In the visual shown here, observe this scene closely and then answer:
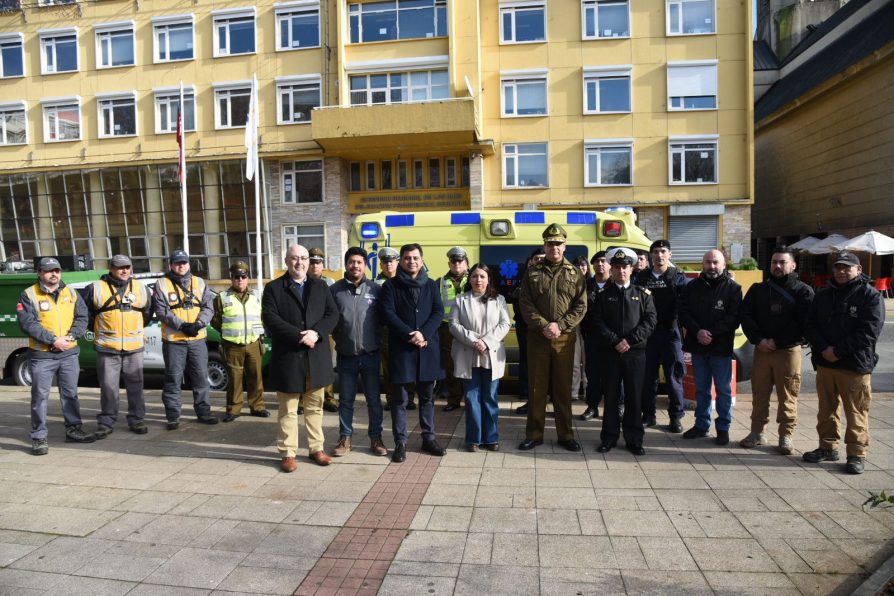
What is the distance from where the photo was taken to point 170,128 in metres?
25.0

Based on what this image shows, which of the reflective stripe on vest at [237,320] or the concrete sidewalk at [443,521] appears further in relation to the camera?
the reflective stripe on vest at [237,320]

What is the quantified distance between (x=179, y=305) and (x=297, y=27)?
20061 mm

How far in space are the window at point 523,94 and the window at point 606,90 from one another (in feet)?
5.35

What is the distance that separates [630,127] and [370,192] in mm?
10003

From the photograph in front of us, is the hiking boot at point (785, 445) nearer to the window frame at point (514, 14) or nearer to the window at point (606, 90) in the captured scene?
the window at point (606, 90)

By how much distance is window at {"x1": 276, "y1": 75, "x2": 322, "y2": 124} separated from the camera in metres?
23.9

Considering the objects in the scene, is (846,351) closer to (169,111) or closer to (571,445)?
(571,445)

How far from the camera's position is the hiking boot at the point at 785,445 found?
19.2 ft

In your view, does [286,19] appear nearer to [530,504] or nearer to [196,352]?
[196,352]

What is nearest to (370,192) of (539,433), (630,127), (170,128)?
(170,128)

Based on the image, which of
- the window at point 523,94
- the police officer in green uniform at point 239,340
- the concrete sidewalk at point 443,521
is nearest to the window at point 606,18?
the window at point 523,94

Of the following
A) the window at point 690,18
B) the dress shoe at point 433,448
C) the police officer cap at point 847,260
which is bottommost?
the dress shoe at point 433,448

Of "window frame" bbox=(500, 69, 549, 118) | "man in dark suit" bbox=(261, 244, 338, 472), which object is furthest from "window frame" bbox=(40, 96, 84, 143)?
"man in dark suit" bbox=(261, 244, 338, 472)

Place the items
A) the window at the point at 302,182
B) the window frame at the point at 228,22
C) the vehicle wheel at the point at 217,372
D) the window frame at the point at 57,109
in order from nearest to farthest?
the vehicle wheel at the point at 217,372 < the window frame at the point at 228,22 < the window at the point at 302,182 < the window frame at the point at 57,109
